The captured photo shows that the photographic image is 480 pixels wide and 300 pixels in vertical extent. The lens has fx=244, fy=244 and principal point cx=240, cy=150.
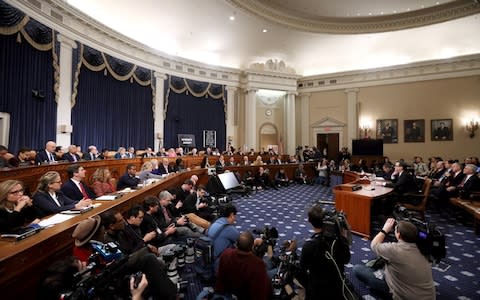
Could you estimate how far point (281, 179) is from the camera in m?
10.3

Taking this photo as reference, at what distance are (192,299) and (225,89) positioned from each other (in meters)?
12.4

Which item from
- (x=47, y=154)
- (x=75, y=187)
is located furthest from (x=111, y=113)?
(x=75, y=187)

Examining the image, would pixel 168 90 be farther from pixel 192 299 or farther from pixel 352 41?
pixel 192 299

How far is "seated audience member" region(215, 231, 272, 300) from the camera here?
6.49ft

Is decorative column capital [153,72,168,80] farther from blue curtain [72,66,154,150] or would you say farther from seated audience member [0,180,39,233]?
seated audience member [0,180,39,233]

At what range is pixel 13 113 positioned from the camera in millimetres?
6004

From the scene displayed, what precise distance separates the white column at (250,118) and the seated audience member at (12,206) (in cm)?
1200

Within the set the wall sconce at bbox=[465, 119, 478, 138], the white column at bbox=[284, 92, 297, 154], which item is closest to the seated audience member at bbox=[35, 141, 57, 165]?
the white column at bbox=[284, 92, 297, 154]

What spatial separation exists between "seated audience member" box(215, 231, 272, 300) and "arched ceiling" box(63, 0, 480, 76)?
9.39 m

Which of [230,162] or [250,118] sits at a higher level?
[250,118]

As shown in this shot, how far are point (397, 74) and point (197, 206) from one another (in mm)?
13105

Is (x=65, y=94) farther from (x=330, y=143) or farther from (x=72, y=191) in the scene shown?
(x=330, y=143)

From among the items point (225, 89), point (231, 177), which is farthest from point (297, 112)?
point (231, 177)

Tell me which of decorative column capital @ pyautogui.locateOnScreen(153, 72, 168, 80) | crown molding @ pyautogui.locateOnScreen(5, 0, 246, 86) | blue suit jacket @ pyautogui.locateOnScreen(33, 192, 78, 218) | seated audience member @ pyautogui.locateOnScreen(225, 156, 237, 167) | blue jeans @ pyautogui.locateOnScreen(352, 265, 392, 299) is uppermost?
crown molding @ pyautogui.locateOnScreen(5, 0, 246, 86)
